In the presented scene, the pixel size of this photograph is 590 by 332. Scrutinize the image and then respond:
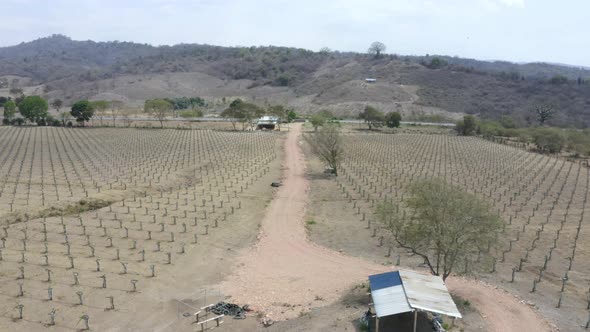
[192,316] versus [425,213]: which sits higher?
[425,213]

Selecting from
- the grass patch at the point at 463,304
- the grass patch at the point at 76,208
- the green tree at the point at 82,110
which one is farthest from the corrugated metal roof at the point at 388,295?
the green tree at the point at 82,110

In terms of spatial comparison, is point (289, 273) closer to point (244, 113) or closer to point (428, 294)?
point (428, 294)

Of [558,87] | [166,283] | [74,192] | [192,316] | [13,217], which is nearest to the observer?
[192,316]

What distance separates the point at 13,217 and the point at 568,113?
133 m

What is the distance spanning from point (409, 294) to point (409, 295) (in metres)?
0.07

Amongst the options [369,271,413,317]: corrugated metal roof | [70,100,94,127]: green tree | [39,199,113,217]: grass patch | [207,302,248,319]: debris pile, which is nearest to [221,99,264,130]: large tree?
[70,100,94,127]: green tree

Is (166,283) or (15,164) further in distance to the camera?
(15,164)

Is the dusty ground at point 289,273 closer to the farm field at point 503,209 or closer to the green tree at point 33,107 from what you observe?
the farm field at point 503,209

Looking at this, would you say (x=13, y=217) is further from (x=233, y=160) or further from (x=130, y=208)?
(x=233, y=160)

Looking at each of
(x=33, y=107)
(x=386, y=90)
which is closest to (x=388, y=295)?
(x=33, y=107)

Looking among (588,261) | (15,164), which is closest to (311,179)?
(588,261)

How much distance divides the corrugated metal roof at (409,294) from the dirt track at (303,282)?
256 centimetres

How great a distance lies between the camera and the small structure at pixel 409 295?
1427 cm

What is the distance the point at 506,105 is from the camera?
126 m
